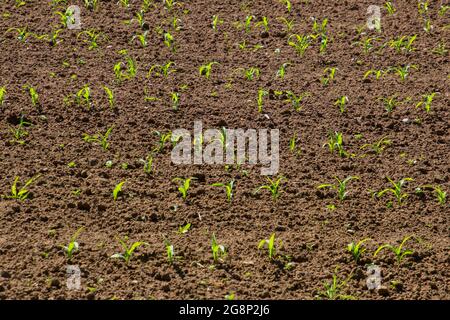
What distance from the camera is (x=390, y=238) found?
14.8 feet

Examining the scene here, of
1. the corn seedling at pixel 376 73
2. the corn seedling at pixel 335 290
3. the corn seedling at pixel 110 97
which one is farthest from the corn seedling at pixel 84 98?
the corn seedling at pixel 335 290

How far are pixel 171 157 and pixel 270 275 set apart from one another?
1236 millimetres

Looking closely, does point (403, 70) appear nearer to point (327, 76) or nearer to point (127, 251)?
point (327, 76)

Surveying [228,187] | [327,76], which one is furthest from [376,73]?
[228,187]

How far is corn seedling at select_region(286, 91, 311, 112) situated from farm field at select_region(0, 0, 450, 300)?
2 cm

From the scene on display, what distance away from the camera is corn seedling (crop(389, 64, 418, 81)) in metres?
6.00

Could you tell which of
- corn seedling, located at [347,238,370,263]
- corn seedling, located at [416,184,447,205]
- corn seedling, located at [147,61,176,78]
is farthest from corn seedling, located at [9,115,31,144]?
corn seedling, located at [416,184,447,205]

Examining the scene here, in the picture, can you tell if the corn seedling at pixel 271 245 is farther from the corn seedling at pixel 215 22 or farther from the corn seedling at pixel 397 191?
the corn seedling at pixel 215 22

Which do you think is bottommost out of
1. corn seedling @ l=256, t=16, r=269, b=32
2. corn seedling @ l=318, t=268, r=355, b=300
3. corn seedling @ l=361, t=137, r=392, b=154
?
corn seedling @ l=318, t=268, r=355, b=300

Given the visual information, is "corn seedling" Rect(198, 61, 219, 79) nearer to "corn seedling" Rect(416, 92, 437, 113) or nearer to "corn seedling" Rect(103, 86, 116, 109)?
"corn seedling" Rect(103, 86, 116, 109)

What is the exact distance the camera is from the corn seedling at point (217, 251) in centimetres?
431

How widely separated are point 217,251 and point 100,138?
1.38 m
